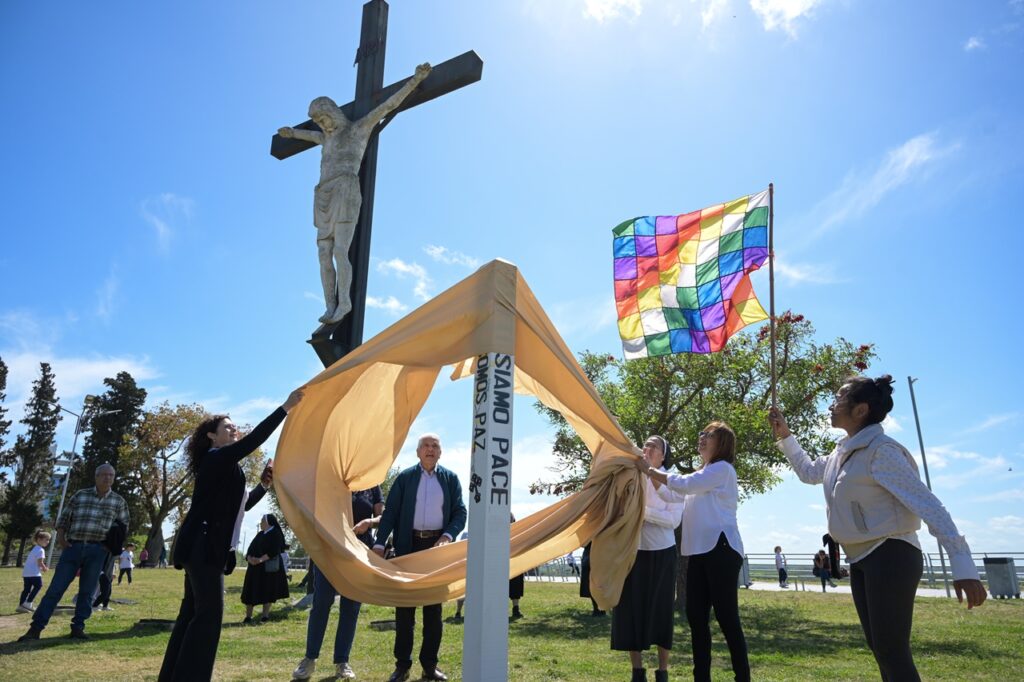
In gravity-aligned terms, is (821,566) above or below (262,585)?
above

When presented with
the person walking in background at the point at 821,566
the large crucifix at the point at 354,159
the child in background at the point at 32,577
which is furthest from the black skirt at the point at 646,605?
the person walking in background at the point at 821,566

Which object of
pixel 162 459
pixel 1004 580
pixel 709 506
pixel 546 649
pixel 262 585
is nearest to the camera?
pixel 709 506

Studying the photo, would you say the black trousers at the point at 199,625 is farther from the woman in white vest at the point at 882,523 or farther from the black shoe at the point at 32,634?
the black shoe at the point at 32,634

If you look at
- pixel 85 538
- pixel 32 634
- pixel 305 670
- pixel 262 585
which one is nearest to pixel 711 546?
pixel 305 670

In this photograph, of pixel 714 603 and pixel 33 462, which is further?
pixel 33 462

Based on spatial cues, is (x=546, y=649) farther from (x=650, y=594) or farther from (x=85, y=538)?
(x=85, y=538)

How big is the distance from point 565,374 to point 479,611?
157cm

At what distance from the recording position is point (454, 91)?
6.70m

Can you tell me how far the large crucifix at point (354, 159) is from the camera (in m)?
6.31

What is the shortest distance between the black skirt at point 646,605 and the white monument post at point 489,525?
1.73 meters

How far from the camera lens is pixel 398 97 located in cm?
673

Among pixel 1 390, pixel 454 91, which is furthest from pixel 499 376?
pixel 1 390

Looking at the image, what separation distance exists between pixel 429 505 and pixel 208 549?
1.94 metres

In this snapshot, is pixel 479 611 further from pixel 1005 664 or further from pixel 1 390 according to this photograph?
pixel 1 390
